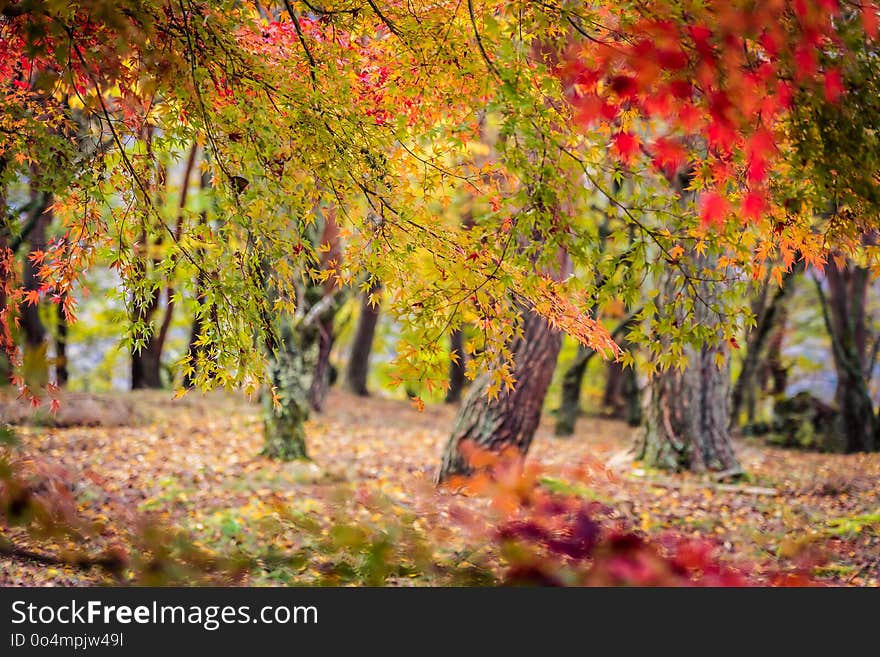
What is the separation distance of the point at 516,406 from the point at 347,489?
3224mm

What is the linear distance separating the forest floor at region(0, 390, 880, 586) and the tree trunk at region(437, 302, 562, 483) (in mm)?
567

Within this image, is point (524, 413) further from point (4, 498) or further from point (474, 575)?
point (4, 498)

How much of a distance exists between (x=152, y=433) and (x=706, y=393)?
770 centimetres

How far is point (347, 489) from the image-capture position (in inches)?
210

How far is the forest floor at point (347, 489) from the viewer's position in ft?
18.3

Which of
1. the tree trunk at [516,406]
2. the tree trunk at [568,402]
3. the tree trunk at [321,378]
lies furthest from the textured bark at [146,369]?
the tree trunk at [516,406]

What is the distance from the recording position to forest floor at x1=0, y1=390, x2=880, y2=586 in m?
5.59

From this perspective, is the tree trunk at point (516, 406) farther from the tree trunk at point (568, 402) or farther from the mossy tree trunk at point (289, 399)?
the tree trunk at point (568, 402)

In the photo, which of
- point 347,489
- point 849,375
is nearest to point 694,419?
point 849,375

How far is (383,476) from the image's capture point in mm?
9219

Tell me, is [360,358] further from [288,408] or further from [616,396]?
[288,408]

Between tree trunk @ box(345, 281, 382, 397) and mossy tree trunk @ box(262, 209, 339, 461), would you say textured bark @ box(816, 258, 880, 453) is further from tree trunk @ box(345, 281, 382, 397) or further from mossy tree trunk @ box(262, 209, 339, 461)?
tree trunk @ box(345, 281, 382, 397)

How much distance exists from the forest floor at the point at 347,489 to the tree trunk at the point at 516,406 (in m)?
0.57

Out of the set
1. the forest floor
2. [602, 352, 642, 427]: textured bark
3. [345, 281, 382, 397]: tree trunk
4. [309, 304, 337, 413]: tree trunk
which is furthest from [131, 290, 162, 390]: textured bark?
[602, 352, 642, 427]: textured bark
